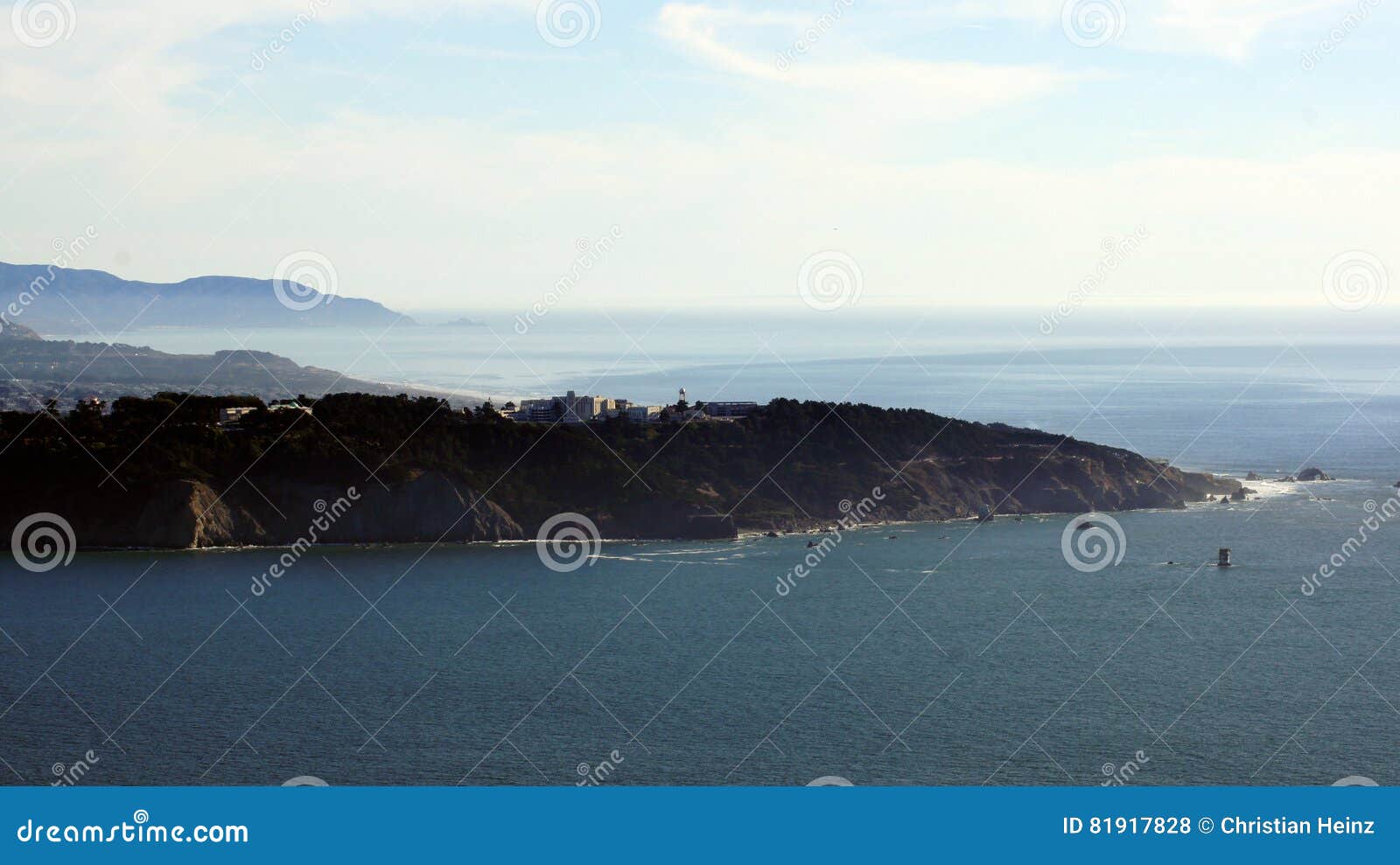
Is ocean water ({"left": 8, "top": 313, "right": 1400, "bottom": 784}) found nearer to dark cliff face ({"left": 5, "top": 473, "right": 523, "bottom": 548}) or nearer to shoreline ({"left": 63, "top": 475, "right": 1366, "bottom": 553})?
shoreline ({"left": 63, "top": 475, "right": 1366, "bottom": 553})

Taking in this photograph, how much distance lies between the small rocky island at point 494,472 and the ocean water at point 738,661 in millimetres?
1278

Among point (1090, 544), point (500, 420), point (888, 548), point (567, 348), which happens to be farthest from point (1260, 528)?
point (567, 348)

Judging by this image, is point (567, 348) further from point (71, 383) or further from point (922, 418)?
point (922, 418)

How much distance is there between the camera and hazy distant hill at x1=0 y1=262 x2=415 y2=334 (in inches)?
4469

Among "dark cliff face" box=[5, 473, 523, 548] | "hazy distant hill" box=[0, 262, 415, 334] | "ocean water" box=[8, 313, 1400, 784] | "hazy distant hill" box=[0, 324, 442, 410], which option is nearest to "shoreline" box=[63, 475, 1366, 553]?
"dark cliff face" box=[5, 473, 523, 548]

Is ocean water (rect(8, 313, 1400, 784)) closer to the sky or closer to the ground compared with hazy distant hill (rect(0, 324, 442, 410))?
closer to the ground

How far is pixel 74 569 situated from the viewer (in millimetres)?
31328

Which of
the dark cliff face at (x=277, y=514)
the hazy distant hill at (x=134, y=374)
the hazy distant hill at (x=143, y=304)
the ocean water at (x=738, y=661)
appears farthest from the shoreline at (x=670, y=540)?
the hazy distant hill at (x=143, y=304)

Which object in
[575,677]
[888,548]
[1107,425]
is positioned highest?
[1107,425]

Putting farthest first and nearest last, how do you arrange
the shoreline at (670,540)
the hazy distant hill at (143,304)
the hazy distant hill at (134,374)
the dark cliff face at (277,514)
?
the hazy distant hill at (143,304) → the hazy distant hill at (134,374) → the dark cliff face at (277,514) → the shoreline at (670,540)

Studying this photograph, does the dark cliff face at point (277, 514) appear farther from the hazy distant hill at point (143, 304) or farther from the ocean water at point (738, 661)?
the hazy distant hill at point (143, 304)

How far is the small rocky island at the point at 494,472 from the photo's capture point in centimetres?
3450

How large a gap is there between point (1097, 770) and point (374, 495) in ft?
69.8

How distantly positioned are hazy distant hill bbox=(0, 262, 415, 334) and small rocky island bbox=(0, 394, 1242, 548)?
73.8 m
